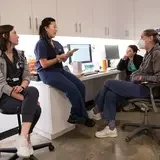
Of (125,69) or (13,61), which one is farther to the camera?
(125,69)

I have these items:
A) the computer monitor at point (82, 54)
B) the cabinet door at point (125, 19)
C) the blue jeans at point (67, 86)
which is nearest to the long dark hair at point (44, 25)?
the blue jeans at point (67, 86)

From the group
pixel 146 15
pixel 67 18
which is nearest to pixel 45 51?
pixel 67 18

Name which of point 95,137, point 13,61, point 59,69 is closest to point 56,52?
point 59,69

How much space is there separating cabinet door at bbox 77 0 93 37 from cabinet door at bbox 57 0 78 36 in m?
0.10

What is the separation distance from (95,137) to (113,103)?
461 millimetres

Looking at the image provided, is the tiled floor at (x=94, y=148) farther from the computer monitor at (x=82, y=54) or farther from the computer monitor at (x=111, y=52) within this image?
the computer monitor at (x=111, y=52)

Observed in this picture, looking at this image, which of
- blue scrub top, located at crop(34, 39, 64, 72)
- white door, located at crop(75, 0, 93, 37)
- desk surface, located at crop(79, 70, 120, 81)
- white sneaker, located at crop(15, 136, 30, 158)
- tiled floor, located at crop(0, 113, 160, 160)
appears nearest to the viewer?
white sneaker, located at crop(15, 136, 30, 158)

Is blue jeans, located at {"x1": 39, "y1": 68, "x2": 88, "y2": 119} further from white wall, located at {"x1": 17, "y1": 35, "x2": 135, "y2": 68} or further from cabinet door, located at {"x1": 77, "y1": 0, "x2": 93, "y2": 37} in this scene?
cabinet door, located at {"x1": 77, "y1": 0, "x2": 93, "y2": 37}

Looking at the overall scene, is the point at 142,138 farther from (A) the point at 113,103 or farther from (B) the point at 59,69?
(B) the point at 59,69

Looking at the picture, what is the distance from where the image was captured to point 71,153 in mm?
2150

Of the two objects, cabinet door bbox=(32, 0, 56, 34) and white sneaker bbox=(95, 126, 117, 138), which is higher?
cabinet door bbox=(32, 0, 56, 34)

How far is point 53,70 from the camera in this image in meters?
2.47

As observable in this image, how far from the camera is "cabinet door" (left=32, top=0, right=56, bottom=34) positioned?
256cm

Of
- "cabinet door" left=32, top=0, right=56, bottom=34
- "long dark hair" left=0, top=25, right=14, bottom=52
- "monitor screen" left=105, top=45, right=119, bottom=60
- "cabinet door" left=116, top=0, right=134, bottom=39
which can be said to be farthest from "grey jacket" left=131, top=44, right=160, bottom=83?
"cabinet door" left=116, top=0, right=134, bottom=39
